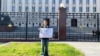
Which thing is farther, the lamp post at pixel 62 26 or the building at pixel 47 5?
the building at pixel 47 5

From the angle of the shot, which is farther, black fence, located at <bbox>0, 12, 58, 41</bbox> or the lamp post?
black fence, located at <bbox>0, 12, 58, 41</bbox>

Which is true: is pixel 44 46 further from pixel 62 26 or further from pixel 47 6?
pixel 47 6

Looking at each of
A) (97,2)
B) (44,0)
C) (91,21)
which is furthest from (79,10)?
(91,21)

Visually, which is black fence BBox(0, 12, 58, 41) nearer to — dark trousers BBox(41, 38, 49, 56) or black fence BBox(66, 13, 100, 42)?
black fence BBox(66, 13, 100, 42)

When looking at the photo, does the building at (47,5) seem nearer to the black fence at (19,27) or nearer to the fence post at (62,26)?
the black fence at (19,27)

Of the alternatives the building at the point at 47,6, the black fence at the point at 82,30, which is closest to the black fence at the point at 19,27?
the black fence at the point at 82,30

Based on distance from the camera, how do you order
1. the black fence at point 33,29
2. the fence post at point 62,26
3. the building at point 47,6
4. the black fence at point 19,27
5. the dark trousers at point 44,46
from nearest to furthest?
the dark trousers at point 44,46 → the fence post at point 62,26 → the black fence at point 19,27 → the black fence at point 33,29 → the building at point 47,6

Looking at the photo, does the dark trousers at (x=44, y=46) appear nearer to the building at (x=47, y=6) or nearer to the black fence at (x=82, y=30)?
the black fence at (x=82, y=30)

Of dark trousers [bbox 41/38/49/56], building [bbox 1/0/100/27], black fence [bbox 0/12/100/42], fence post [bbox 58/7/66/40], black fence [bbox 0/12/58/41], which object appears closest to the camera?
dark trousers [bbox 41/38/49/56]

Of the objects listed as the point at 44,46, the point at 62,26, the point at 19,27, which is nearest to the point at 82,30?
the point at 19,27

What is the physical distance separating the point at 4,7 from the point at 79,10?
80.4ft

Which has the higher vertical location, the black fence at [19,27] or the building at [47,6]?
the building at [47,6]

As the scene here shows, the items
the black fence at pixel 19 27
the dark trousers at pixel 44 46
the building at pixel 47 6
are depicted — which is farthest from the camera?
the building at pixel 47 6

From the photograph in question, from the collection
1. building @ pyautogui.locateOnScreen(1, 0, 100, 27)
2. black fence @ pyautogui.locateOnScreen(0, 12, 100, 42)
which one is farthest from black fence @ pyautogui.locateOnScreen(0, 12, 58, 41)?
building @ pyautogui.locateOnScreen(1, 0, 100, 27)
